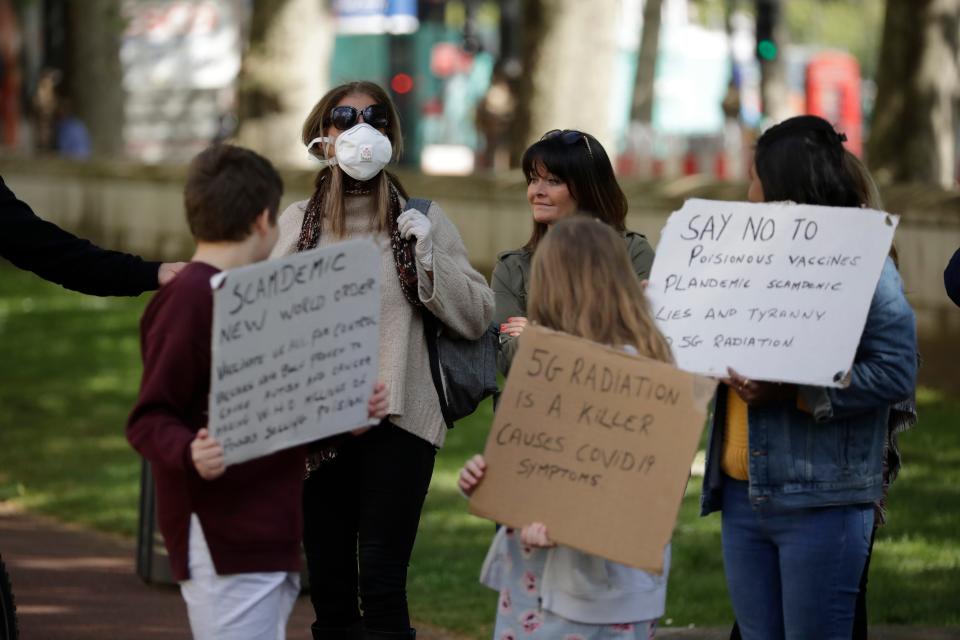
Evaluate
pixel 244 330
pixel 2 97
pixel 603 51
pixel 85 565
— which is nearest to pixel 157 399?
pixel 244 330

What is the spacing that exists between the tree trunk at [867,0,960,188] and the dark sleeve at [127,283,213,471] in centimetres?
1068

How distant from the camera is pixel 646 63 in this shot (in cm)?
3422

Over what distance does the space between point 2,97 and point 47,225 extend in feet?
112

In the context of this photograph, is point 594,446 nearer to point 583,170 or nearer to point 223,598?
point 223,598

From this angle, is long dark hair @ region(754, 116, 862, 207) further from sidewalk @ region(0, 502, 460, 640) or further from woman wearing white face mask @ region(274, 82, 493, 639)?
sidewalk @ region(0, 502, 460, 640)

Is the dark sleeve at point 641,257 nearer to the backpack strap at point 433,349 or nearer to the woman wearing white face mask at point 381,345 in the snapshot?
the woman wearing white face mask at point 381,345

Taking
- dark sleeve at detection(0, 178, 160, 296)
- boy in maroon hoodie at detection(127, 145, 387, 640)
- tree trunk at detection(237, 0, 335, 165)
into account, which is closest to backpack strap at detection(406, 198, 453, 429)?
dark sleeve at detection(0, 178, 160, 296)

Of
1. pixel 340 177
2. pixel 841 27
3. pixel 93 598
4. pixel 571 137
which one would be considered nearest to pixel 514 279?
pixel 571 137

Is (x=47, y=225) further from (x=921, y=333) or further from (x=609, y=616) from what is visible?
(x=921, y=333)

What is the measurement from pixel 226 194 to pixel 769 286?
140 centimetres

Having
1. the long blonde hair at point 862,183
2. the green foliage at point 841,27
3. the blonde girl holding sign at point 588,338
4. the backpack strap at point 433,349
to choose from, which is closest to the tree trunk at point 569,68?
the backpack strap at point 433,349

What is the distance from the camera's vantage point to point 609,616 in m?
4.02

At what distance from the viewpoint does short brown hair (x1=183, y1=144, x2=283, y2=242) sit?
12.5 ft

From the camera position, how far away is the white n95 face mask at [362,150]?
4883 mm
